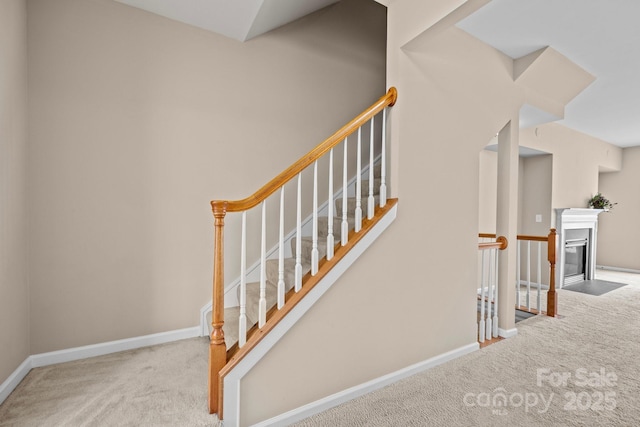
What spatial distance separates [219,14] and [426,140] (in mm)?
1899

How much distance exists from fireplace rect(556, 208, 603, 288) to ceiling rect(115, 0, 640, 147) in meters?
2.72

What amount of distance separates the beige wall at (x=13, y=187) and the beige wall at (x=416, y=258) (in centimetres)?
151

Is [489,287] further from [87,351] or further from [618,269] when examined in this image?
[618,269]

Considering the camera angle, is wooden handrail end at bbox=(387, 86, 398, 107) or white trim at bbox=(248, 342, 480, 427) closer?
white trim at bbox=(248, 342, 480, 427)

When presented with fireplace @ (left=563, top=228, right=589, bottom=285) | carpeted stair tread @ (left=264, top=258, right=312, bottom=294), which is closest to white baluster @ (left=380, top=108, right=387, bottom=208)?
carpeted stair tread @ (left=264, top=258, right=312, bottom=294)

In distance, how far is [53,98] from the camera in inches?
82.7

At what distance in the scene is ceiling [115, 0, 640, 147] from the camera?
7.34 ft

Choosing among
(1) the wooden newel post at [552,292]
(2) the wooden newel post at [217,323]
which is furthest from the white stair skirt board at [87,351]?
(1) the wooden newel post at [552,292]

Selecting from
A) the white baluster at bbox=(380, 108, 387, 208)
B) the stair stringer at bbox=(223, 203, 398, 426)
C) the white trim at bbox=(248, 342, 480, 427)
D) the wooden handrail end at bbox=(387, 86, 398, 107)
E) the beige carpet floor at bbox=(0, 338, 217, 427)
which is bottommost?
the white trim at bbox=(248, 342, 480, 427)

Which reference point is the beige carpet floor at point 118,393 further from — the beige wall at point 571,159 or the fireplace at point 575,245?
the fireplace at point 575,245

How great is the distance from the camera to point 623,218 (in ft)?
21.0

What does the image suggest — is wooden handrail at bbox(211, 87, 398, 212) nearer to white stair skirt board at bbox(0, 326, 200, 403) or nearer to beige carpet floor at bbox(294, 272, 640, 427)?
beige carpet floor at bbox(294, 272, 640, 427)

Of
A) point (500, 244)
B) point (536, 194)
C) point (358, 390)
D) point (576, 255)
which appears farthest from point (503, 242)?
point (576, 255)

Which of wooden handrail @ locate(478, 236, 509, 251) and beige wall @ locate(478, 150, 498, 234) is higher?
beige wall @ locate(478, 150, 498, 234)
